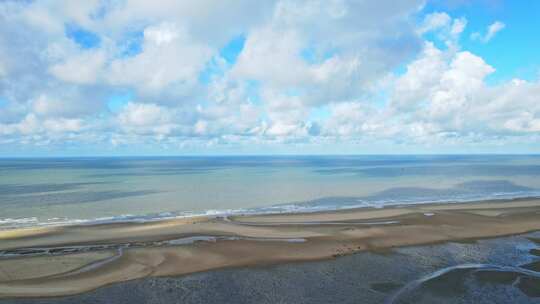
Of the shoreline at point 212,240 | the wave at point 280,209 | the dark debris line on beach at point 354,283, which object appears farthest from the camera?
the wave at point 280,209

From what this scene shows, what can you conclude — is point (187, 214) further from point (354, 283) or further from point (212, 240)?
point (354, 283)

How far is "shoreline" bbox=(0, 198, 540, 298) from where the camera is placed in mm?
18875

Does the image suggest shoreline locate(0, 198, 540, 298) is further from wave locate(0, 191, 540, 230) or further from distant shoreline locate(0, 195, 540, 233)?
wave locate(0, 191, 540, 230)

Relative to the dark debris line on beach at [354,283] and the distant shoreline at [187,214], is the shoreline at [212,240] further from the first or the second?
the distant shoreline at [187,214]


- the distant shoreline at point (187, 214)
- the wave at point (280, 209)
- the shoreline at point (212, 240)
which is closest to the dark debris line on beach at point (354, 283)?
the shoreline at point (212, 240)

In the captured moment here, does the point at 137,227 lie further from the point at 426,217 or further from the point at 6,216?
the point at 426,217

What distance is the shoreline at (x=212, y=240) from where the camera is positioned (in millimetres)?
18875

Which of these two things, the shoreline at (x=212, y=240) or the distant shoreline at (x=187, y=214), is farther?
the distant shoreline at (x=187, y=214)

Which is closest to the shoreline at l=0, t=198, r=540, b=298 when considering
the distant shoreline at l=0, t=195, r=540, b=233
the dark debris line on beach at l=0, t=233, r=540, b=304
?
the dark debris line on beach at l=0, t=233, r=540, b=304

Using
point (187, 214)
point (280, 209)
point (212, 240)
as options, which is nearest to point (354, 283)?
point (212, 240)

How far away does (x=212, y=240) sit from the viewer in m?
26.0

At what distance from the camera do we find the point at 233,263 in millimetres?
20453

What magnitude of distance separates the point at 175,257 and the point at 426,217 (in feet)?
84.8

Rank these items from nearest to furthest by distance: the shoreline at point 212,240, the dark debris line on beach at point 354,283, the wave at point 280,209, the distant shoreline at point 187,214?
the dark debris line on beach at point 354,283 → the shoreline at point 212,240 → the distant shoreline at point 187,214 → the wave at point 280,209
